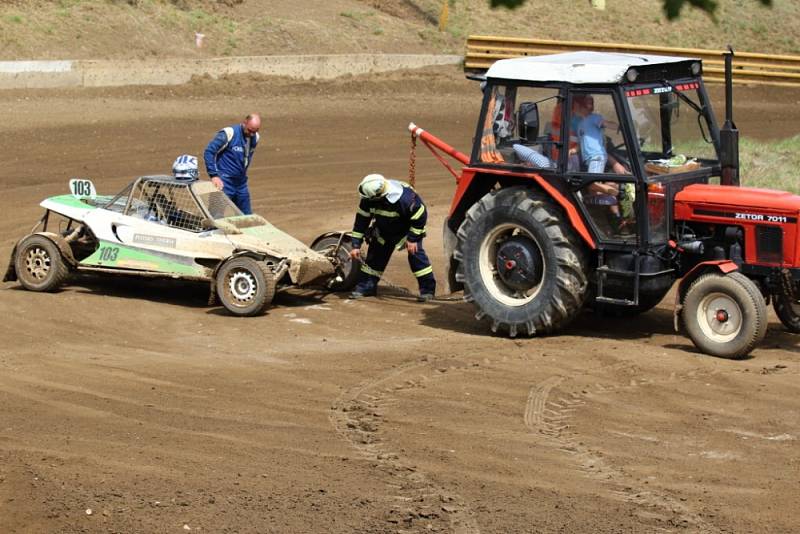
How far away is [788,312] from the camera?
11641 millimetres

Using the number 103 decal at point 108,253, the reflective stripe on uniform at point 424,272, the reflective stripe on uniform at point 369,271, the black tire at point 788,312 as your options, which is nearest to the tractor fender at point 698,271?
the black tire at point 788,312

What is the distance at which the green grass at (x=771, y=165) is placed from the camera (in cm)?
1862

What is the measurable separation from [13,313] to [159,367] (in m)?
2.80

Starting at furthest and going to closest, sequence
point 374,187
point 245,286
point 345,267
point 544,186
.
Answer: point 345,267, point 374,187, point 245,286, point 544,186

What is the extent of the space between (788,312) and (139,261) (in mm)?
6267

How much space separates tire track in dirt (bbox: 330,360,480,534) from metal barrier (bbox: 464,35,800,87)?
814 inches

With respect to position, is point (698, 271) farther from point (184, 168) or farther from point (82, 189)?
point (82, 189)

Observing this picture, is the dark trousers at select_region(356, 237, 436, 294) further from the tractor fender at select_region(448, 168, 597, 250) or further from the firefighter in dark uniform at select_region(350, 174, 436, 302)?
the tractor fender at select_region(448, 168, 597, 250)

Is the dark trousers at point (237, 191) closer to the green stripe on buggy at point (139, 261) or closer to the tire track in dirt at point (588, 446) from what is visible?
the green stripe on buggy at point (139, 261)

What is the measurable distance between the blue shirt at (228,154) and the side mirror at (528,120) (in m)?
4.78

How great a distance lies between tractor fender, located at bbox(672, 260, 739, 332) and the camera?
35.2 ft

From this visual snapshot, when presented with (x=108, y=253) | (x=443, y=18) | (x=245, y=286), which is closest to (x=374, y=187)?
(x=245, y=286)

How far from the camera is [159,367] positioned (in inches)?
412

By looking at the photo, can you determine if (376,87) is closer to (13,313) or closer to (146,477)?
(13,313)
